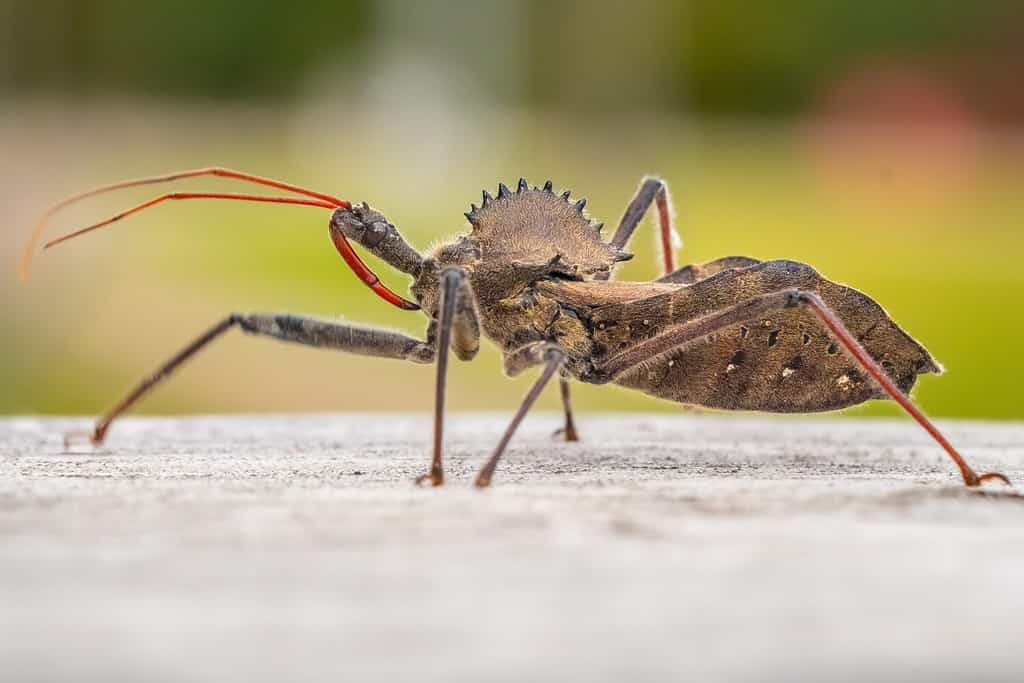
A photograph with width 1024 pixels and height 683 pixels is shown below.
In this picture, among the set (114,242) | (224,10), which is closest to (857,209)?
(114,242)

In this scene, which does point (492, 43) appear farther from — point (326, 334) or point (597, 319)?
point (326, 334)

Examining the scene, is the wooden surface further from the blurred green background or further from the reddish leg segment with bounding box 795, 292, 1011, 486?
the blurred green background

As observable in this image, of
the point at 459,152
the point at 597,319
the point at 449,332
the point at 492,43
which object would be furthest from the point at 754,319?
the point at 492,43

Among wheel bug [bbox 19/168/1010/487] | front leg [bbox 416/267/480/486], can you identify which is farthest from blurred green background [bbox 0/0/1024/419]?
front leg [bbox 416/267/480/486]

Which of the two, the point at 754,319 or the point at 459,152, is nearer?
the point at 754,319

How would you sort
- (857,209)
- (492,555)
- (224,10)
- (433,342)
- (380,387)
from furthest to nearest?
(224,10) → (857,209) → (380,387) → (433,342) → (492,555)

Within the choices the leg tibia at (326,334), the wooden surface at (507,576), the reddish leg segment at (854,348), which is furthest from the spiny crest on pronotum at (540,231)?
the wooden surface at (507,576)

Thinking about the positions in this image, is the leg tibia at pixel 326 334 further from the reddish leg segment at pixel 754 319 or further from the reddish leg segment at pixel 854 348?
the reddish leg segment at pixel 854 348

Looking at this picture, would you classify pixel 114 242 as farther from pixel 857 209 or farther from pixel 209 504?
pixel 209 504
